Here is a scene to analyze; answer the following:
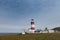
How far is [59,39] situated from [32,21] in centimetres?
2423

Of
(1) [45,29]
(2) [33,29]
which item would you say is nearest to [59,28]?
(1) [45,29]

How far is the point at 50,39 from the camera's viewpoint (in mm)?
19078

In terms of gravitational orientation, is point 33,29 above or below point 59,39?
above

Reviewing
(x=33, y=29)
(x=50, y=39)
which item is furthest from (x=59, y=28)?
(x=50, y=39)

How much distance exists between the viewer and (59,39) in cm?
1869

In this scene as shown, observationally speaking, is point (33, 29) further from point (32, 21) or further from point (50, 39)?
point (50, 39)

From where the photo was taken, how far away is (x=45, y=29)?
42969mm

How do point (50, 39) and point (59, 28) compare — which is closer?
point (50, 39)

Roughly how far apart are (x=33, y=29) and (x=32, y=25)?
3.29ft

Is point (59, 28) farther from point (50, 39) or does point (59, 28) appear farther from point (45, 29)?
point (50, 39)

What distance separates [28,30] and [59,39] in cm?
2427

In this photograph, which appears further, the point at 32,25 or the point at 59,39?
the point at 32,25

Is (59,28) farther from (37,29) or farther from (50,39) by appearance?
(50,39)

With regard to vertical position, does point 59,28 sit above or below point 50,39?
above
